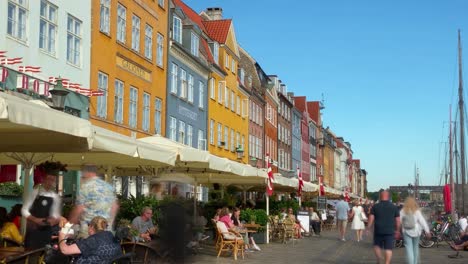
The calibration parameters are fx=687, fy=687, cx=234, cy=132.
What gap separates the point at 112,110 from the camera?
97.0ft

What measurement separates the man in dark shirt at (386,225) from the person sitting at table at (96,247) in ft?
24.4

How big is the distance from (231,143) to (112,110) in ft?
72.9

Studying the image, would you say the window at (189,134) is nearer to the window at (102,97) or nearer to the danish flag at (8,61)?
the window at (102,97)

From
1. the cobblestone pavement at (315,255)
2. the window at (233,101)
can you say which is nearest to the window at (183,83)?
the window at (233,101)

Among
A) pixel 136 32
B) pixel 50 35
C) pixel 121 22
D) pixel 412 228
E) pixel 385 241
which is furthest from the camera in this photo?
pixel 136 32

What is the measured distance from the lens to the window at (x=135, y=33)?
106ft

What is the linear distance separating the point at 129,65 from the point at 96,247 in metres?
24.6

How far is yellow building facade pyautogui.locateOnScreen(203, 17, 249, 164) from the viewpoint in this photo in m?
46.7

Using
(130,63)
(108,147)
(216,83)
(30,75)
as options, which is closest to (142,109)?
(130,63)

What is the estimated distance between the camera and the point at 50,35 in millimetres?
24516

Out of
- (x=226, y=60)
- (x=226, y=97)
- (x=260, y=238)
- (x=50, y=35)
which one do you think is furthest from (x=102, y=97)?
(x=226, y=60)

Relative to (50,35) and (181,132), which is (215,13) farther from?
(50,35)

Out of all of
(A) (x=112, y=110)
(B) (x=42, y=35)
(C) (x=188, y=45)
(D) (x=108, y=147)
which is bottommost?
(D) (x=108, y=147)

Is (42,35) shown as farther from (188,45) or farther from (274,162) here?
(274,162)
